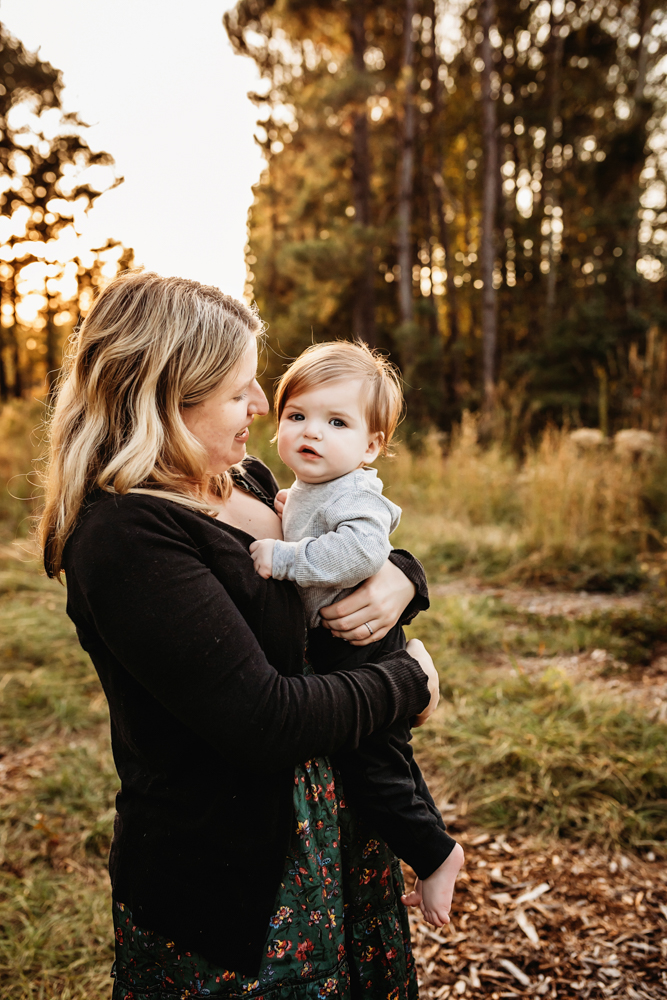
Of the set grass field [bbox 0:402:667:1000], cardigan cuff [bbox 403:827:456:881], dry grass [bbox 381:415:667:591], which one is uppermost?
cardigan cuff [bbox 403:827:456:881]

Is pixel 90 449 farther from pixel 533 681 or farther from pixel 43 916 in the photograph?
pixel 533 681

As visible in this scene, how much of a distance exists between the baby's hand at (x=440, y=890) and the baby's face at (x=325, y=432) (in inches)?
33.4

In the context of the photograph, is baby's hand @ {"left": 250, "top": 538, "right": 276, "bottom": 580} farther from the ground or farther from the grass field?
the ground

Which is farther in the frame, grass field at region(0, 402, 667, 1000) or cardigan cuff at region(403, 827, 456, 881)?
grass field at region(0, 402, 667, 1000)

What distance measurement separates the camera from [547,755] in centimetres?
268

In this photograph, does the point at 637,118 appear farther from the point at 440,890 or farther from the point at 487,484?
the point at 440,890

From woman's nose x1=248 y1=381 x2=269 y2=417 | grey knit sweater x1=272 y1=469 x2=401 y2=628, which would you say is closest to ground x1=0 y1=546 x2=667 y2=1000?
grey knit sweater x1=272 y1=469 x2=401 y2=628

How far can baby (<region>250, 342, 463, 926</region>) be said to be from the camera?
1.28m

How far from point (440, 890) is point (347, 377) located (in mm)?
1114

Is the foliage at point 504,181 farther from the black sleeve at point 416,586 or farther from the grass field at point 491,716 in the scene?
the black sleeve at point 416,586

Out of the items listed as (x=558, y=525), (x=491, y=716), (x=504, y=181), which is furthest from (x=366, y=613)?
(x=504, y=181)

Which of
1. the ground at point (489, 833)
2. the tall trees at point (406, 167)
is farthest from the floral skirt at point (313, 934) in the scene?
the tall trees at point (406, 167)

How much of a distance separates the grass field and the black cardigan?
1191 mm

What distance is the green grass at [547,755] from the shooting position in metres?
2.47
